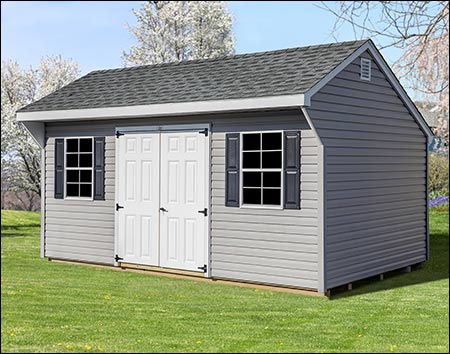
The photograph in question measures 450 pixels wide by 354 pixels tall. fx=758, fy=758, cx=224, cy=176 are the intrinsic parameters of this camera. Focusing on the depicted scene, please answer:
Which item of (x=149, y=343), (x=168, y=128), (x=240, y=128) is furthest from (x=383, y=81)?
(x=149, y=343)

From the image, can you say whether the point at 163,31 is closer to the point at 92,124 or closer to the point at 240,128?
the point at 92,124

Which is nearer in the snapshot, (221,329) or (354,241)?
(221,329)

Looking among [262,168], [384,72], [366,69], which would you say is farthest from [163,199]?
[384,72]

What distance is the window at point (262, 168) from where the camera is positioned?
Result: 390 inches

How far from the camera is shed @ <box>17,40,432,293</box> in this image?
9.72 m

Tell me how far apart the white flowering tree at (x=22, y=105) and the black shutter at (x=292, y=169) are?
1543 centimetres

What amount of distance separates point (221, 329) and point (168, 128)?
14.2 feet

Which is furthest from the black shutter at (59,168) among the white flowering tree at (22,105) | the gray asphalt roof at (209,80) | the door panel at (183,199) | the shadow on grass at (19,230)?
the white flowering tree at (22,105)

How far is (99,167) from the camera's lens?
11984mm

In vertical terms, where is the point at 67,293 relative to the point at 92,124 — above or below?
below

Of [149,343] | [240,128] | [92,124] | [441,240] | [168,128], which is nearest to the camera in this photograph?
[149,343]

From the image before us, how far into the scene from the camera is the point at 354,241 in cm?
1027

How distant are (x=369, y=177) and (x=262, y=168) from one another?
5.84ft

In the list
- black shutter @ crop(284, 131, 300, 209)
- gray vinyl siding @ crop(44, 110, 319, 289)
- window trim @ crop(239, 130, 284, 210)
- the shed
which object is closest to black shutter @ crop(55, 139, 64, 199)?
the shed
